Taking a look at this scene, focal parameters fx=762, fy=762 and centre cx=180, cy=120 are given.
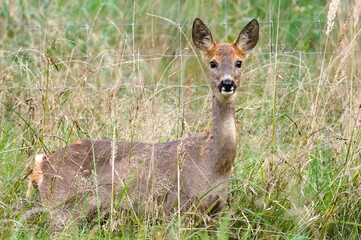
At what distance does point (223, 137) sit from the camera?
4.88m

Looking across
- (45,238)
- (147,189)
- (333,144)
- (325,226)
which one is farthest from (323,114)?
(45,238)

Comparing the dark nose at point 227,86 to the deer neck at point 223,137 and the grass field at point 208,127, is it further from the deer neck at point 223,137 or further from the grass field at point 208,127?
the grass field at point 208,127

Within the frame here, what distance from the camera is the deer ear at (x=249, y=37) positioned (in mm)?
5246

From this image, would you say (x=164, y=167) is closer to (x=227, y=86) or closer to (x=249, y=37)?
(x=227, y=86)

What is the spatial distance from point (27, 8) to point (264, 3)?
2.76 metres

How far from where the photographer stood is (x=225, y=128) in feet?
16.1

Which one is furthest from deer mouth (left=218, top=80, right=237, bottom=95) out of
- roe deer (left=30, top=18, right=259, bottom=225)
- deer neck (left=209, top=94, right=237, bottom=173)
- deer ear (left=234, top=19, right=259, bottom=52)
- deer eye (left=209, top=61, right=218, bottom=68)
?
deer ear (left=234, top=19, right=259, bottom=52)

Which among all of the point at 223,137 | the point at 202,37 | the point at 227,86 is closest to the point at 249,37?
the point at 202,37

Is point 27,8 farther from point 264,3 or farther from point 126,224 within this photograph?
point 126,224

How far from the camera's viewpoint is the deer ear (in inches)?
207

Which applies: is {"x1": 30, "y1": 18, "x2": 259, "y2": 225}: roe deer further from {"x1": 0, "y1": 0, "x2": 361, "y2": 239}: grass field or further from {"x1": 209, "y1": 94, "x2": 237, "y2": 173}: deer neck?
{"x1": 0, "y1": 0, "x2": 361, "y2": 239}: grass field

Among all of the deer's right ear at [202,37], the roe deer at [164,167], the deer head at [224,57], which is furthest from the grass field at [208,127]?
the deer's right ear at [202,37]

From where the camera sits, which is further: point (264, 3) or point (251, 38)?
point (264, 3)

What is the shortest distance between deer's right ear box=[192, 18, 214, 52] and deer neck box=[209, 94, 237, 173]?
1.61 ft
